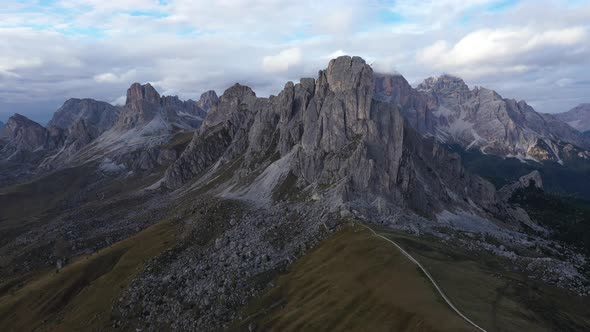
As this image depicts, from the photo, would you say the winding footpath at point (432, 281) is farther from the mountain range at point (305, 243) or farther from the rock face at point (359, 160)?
the rock face at point (359, 160)

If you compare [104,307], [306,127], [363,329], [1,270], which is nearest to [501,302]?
[363,329]

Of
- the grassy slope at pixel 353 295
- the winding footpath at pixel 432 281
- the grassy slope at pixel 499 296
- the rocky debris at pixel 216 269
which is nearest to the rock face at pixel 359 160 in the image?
the rocky debris at pixel 216 269

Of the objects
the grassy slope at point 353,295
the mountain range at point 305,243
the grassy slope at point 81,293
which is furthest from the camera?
the grassy slope at point 81,293

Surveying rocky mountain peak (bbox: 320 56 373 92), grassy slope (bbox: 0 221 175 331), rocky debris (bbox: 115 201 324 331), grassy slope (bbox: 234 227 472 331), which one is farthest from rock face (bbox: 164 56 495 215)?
grassy slope (bbox: 0 221 175 331)

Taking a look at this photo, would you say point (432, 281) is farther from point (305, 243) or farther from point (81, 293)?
point (81, 293)

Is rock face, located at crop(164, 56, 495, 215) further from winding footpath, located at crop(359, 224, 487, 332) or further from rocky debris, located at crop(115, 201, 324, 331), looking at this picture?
winding footpath, located at crop(359, 224, 487, 332)

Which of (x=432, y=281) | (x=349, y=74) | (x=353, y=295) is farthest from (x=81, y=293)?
(x=349, y=74)
